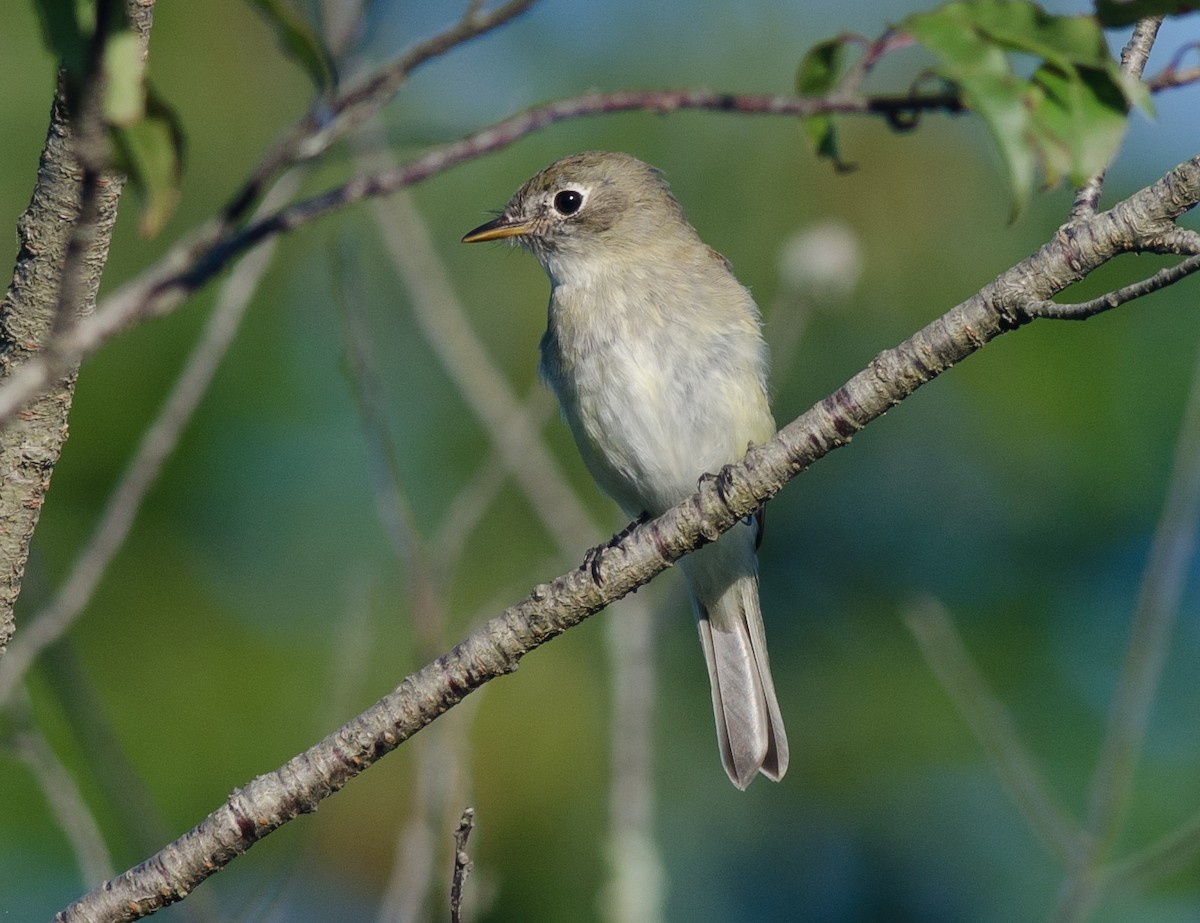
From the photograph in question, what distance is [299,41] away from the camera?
1747 millimetres

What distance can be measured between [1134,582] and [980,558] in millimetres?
827

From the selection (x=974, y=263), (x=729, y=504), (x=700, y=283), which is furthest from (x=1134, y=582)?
(x=729, y=504)

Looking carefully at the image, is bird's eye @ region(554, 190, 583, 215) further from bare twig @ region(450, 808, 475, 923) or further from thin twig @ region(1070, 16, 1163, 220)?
bare twig @ region(450, 808, 475, 923)

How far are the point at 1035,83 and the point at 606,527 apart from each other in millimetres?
5807

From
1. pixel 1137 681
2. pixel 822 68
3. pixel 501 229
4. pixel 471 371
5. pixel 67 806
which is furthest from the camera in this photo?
pixel 501 229

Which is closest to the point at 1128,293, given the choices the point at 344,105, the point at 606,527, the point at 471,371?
the point at 344,105

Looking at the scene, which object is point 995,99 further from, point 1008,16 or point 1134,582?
point 1134,582

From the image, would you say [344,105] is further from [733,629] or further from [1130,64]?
[733,629]

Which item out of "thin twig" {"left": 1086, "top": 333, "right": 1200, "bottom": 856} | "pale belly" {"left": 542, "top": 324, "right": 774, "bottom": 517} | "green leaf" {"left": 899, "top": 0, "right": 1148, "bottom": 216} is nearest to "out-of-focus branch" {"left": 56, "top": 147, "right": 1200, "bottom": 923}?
"green leaf" {"left": 899, "top": 0, "right": 1148, "bottom": 216}

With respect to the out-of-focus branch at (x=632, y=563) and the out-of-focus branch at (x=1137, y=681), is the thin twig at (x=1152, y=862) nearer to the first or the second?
the out-of-focus branch at (x=1137, y=681)

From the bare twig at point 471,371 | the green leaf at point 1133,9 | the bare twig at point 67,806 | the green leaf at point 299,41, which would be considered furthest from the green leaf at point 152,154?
the bare twig at point 471,371

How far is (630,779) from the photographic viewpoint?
3969mm

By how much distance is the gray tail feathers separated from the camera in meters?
5.55

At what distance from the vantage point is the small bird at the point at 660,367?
5.10 m
